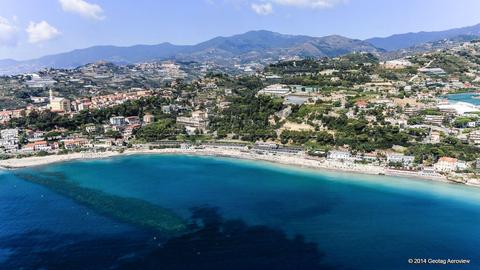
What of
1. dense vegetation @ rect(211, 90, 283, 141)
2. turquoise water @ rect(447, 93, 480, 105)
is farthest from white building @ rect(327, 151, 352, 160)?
turquoise water @ rect(447, 93, 480, 105)

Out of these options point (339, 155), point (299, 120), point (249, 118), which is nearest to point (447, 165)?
point (339, 155)

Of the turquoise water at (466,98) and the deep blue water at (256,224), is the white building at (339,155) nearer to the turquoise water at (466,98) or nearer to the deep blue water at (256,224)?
the deep blue water at (256,224)

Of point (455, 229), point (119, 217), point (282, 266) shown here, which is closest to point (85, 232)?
point (119, 217)

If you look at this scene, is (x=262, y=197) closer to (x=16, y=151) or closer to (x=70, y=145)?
(x=70, y=145)

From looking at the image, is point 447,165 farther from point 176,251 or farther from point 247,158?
point 176,251

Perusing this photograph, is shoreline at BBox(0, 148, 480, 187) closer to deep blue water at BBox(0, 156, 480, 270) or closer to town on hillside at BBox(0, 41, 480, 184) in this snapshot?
town on hillside at BBox(0, 41, 480, 184)
